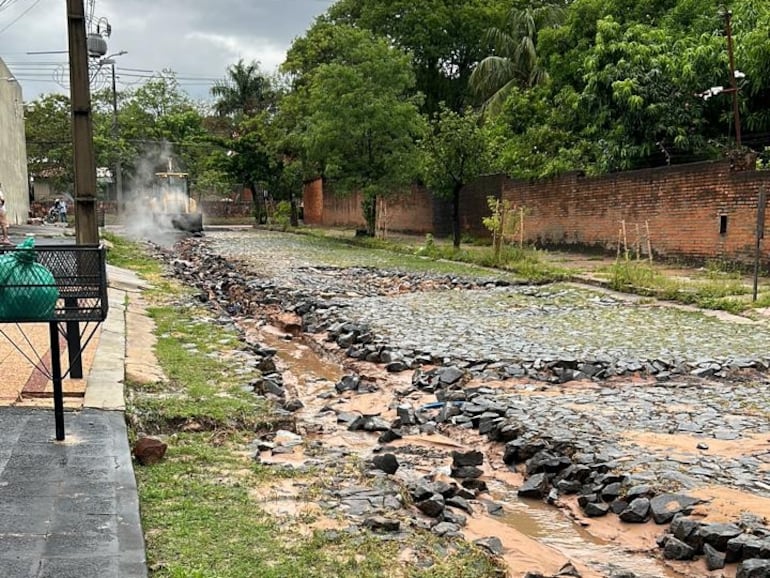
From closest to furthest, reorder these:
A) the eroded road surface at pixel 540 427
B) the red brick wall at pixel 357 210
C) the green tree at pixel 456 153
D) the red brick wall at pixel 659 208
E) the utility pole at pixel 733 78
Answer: the eroded road surface at pixel 540 427 → the red brick wall at pixel 659 208 → the utility pole at pixel 733 78 → the green tree at pixel 456 153 → the red brick wall at pixel 357 210

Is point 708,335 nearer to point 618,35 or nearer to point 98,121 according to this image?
point 618,35

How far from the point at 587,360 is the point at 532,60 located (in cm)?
2560

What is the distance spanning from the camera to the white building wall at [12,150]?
3050 cm

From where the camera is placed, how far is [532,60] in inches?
1231

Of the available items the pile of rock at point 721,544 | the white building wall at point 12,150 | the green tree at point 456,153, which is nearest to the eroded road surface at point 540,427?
the pile of rock at point 721,544

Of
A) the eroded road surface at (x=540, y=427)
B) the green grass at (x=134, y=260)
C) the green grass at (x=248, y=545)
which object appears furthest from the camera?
the green grass at (x=134, y=260)

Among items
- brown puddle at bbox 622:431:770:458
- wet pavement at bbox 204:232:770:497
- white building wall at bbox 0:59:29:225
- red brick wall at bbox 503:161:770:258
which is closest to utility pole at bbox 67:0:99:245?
wet pavement at bbox 204:232:770:497

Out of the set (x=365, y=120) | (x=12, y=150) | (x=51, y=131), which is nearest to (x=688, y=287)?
(x=365, y=120)

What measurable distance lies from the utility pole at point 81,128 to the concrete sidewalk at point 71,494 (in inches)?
66.2

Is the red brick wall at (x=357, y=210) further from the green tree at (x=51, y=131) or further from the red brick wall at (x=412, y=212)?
the green tree at (x=51, y=131)

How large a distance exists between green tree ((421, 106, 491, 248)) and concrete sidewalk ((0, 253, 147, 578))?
1709 cm

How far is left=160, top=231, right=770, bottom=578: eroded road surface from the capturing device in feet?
13.7

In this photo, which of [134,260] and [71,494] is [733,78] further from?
[71,494]

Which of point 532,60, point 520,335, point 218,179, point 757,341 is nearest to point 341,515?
point 520,335
